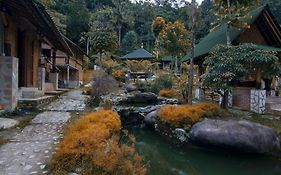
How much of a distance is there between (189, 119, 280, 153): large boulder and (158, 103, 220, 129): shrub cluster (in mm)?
1131

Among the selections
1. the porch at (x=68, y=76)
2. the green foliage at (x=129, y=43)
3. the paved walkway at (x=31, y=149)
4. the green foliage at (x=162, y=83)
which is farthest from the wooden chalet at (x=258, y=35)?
the green foliage at (x=129, y=43)

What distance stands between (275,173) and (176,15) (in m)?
53.5

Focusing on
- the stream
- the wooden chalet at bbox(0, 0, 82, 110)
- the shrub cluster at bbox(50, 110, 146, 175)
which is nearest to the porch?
the wooden chalet at bbox(0, 0, 82, 110)

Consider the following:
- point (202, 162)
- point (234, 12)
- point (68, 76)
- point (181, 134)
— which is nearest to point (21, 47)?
point (181, 134)

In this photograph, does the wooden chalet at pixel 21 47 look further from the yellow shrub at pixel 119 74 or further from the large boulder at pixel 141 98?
the yellow shrub at pixel 119 74

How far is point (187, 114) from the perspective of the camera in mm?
11164

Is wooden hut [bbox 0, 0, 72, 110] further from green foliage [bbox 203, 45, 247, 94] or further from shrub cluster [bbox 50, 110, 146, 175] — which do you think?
green foliage [bbox 203, 45, 247, 94]

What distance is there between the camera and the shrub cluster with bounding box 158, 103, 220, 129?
36.3 feet

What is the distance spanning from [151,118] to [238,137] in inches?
206

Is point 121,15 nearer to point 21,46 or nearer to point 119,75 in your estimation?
point 119,75

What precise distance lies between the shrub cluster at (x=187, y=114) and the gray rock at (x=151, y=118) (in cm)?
135

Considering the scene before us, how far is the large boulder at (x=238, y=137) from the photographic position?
905 centimetres

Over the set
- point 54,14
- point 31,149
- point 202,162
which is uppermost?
point 54,14

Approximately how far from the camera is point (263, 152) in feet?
29.9
